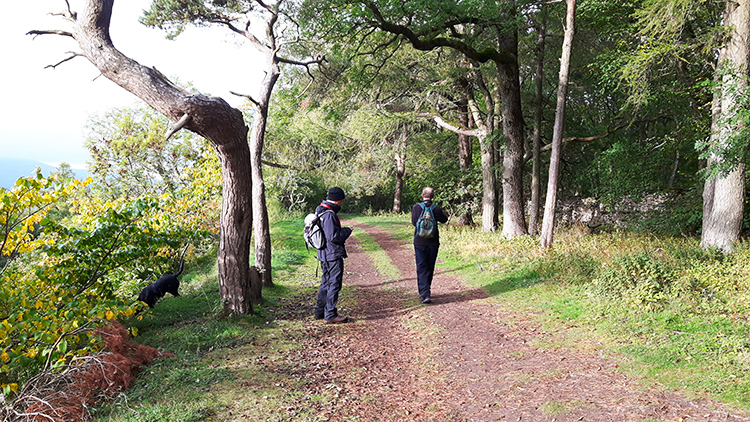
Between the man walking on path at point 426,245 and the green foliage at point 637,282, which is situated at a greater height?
the man walking on path at point 426,245

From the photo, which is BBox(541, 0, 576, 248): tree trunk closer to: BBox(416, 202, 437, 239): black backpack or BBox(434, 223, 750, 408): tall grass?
BBox(434, 223, 750, 408): tall grass

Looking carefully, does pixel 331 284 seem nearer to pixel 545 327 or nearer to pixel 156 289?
pixel 545 327

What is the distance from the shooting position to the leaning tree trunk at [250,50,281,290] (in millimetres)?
9234

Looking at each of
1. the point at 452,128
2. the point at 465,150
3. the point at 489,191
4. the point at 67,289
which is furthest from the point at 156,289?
the point at 465,150

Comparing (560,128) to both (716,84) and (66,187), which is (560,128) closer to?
(716,84)

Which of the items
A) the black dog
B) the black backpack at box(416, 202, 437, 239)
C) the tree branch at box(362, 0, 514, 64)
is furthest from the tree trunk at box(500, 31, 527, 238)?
the black dog

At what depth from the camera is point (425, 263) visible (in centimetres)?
783

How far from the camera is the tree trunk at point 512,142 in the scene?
13297 millimetres

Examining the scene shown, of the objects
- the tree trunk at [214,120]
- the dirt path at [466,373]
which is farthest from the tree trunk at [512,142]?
the tree trunk at [214,120]

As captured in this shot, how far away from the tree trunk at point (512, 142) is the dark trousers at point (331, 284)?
832cm

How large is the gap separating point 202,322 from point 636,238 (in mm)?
10620

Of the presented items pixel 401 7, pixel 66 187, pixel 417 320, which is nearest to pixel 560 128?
pixel 401 7

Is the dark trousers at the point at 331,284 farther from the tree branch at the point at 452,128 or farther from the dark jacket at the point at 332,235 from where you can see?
the tree branch at the point at 452,128

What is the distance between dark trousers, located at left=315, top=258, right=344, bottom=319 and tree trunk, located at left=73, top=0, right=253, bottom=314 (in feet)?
3.91
